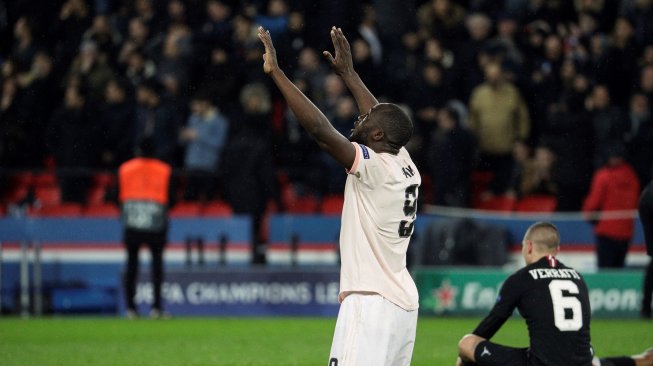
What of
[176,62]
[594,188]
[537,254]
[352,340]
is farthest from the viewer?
[176,62]

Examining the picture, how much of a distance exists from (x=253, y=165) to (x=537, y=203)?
4.29 m

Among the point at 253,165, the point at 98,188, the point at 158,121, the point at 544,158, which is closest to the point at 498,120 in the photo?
the point at 544,158

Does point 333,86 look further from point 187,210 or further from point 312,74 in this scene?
point 187,210

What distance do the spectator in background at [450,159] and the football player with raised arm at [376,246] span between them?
11.1 m

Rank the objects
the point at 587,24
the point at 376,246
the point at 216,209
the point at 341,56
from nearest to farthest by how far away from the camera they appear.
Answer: the point at 376,246 < the point at 341,56 < the point at 216,209 < the point at 587,24

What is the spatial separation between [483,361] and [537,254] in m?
0.87

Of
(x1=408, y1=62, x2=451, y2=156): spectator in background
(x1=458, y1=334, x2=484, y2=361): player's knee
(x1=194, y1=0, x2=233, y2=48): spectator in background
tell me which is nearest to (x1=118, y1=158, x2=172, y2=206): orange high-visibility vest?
(x1=194, y1=0, x2=233, y2=48): spectator in background

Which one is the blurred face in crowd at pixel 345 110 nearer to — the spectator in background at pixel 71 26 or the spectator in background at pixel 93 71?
the spectator in background at pixel 93 71

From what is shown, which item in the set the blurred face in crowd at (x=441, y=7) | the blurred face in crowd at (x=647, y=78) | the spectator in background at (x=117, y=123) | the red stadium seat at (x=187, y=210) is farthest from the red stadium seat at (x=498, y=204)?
the spectator in background at (x=117, y=123)

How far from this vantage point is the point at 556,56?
60.8 feet

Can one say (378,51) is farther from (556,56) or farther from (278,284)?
(278,284)

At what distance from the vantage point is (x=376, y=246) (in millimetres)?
6520

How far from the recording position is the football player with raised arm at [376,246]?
20.8 ft

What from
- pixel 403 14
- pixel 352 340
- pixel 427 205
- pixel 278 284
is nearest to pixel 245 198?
pixel 278 284
